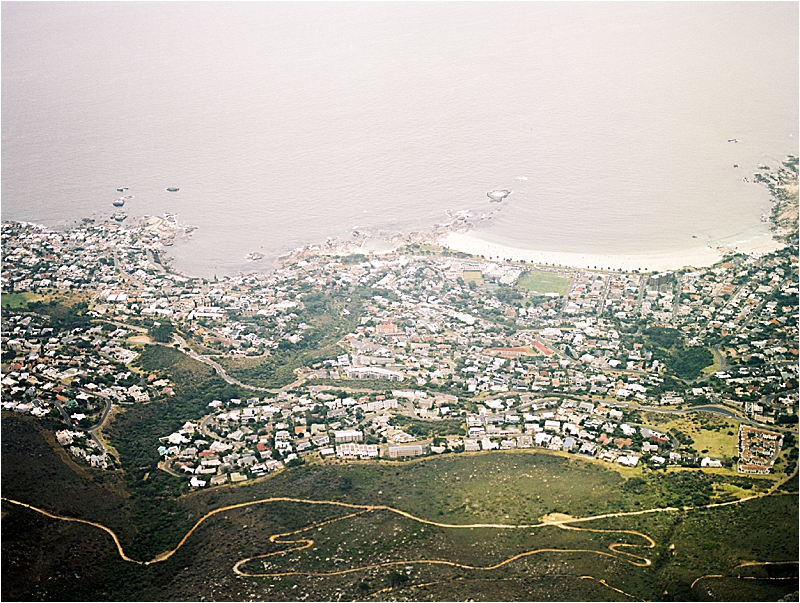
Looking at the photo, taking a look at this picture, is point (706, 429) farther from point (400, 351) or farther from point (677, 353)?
point (400, 351)

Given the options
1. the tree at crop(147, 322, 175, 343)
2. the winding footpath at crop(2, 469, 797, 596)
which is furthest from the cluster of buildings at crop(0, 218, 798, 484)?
the winding footpath at crop(2, 469, 797, 596)

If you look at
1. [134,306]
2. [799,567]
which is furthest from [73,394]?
[799,567]

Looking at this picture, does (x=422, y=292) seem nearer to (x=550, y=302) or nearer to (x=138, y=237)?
(x=550, y=302)

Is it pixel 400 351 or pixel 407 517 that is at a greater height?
pixel 400 351

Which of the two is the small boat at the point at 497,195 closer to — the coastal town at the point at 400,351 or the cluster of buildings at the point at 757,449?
the coastal town at the point at 400,351

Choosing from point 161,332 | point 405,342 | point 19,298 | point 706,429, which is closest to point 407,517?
point 706,429

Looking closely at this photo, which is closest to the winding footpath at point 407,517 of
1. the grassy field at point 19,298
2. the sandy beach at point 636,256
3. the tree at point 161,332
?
the tree at point 161,332

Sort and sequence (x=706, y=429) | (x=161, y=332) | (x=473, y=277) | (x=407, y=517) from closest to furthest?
1. (x=407, y=517)
2. (x=706, y=429)
3. (x=161, y=332)
4. (x=473, y=277)
